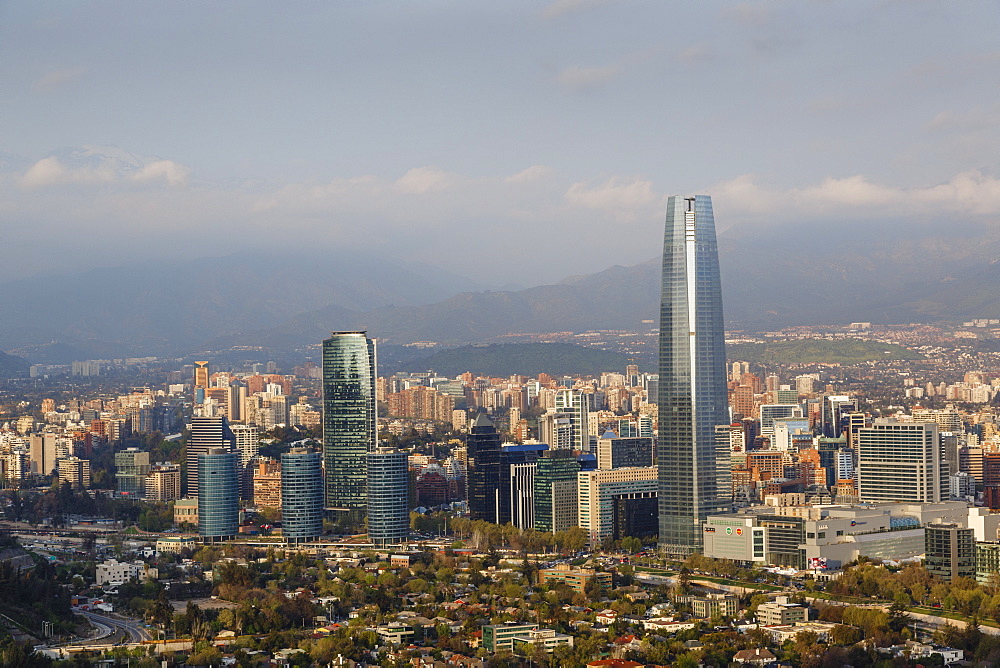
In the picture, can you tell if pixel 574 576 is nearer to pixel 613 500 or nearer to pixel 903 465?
pixel 613 500

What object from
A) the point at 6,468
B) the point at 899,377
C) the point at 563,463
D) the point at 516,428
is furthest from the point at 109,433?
the point at 899,377

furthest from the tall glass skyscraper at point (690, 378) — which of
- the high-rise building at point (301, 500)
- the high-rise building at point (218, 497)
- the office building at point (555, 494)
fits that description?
the high-rise building at point (218, 497)

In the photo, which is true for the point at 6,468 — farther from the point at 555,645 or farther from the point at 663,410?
the point at 555,645

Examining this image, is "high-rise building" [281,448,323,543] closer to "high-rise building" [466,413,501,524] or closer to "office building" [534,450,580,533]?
"high-rise building" [466,413,501,524]

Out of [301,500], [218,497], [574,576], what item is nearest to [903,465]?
[574,576]

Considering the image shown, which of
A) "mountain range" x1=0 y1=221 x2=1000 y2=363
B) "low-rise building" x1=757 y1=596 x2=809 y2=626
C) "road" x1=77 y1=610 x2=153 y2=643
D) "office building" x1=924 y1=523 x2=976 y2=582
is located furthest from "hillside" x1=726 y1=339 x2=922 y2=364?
"road" x1=77 y1=610 x2=153 y2=643

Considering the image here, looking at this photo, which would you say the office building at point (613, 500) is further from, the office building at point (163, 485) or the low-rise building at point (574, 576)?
the office building at point (163, 485)
